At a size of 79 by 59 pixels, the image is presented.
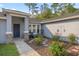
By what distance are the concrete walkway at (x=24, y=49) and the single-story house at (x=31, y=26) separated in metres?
0.35

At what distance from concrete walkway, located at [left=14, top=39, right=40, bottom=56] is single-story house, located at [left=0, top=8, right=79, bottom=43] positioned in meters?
0.35

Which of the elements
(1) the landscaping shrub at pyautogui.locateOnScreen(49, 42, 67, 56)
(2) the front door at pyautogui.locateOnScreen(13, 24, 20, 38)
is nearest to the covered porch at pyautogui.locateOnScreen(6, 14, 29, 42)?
(2) the front door at pyautogui.locateOnScreen(13, 24, 20, 38)

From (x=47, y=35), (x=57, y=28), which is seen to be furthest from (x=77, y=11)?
(x=47, y=35)

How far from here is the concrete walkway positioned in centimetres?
979

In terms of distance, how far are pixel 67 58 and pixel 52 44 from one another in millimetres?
1217

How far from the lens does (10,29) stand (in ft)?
39.8

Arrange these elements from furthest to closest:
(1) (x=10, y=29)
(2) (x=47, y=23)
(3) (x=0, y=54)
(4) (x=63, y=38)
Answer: (1) (x=10, y=29) < (2) (x=47, y=23) < (4) (x=63, y=38) < (3) (x=0, y=54)

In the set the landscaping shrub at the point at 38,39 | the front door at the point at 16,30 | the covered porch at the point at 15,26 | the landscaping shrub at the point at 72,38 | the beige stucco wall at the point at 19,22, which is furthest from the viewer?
the beige stucco wall at the point at 19,22

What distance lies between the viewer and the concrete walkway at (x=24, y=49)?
9789 mm

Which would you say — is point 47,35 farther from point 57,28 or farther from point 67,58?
point 67,58

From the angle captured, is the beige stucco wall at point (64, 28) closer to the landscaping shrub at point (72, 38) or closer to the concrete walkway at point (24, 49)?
the landscaping shrub at point (72, 38)

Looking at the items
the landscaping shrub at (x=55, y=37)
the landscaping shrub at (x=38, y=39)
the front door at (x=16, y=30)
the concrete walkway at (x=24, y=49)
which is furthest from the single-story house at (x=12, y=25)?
the landscaping shrub at (x=55, y=37)

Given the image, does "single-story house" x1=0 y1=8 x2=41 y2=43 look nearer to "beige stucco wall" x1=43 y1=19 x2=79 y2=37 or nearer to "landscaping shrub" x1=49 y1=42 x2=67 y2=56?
"beige stucco wall" x1=43 y1=19 x2=79 y2=37

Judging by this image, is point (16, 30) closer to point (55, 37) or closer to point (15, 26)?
point (15, 26)
